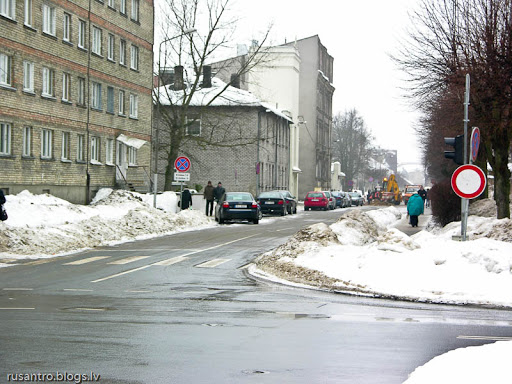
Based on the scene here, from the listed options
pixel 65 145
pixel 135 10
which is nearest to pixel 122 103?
pixel 135 10

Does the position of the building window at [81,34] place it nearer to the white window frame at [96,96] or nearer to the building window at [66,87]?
the building window at [66,87]

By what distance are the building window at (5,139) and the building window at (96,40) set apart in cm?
1026

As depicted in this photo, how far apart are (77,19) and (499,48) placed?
23162 mm

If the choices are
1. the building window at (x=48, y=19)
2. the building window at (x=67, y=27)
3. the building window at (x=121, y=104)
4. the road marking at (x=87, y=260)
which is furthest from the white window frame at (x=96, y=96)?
the road marking at (x=87, y=260)

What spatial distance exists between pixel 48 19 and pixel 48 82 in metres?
2.94

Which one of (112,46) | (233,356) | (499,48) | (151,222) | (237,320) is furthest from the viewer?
(112,46)

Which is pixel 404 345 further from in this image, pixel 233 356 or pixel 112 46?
pixel 112 46

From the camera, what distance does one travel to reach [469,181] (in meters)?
15.4

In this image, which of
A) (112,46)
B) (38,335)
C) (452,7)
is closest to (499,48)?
(452,7)

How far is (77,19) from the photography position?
42.0 m

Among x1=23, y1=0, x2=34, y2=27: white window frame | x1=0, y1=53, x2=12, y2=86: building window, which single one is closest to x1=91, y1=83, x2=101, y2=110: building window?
x1=23, y1=0, x2=34, y2=27: white window frame

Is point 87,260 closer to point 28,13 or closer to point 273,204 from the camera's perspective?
point 28,13

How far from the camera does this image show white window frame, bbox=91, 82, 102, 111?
44.6m

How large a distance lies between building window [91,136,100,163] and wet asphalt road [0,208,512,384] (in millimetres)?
28178
